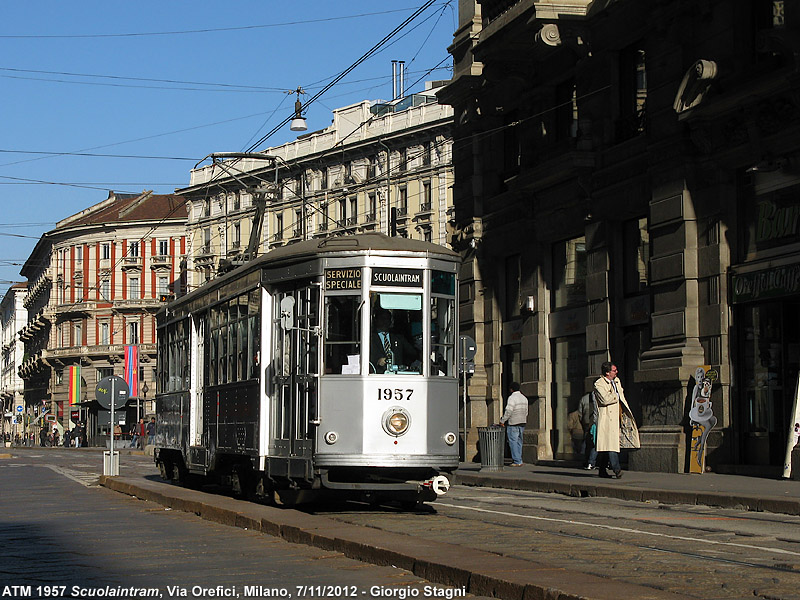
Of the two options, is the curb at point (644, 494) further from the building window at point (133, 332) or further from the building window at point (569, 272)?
the building window at point (133, 332)

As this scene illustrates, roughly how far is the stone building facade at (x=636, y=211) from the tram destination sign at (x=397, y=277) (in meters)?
7.14

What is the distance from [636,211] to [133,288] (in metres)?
79.4

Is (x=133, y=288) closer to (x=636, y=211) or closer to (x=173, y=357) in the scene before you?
(x=173, y=357)

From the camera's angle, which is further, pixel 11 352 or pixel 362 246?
pixel 11 352

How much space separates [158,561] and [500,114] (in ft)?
67.8

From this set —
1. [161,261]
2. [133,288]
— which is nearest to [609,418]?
[161,261]

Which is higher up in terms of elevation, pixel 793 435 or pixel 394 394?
pixel 394 394

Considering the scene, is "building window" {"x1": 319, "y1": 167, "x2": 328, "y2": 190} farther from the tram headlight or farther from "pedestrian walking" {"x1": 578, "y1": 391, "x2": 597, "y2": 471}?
the tram headlight

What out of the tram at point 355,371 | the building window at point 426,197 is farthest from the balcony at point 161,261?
the tram at point 355,371

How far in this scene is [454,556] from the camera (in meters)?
8.83

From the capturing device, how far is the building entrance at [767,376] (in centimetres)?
1948

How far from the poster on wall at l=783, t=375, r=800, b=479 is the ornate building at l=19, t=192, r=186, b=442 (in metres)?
77.0

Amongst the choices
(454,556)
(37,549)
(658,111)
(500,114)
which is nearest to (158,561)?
(37,549)

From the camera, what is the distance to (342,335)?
14367mm
